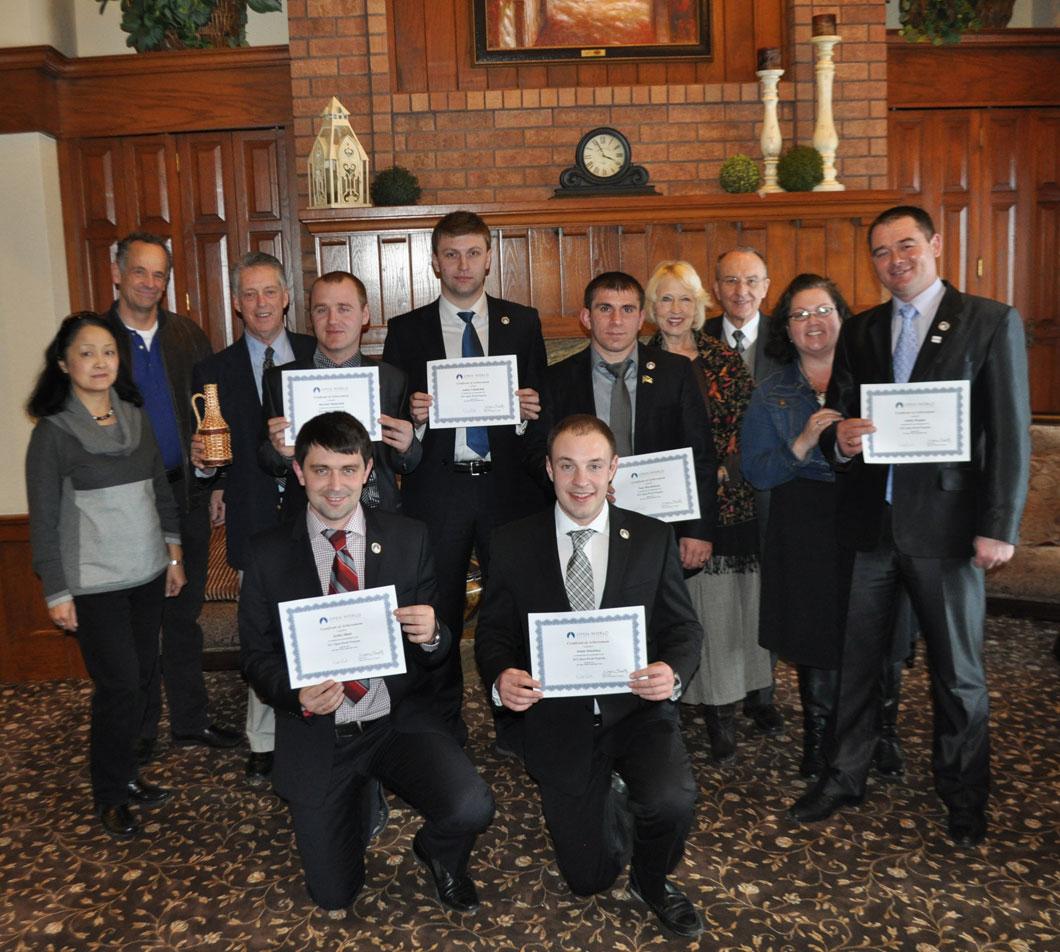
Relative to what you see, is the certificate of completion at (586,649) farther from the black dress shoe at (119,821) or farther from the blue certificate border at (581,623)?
the black dress shoe at (119,821)

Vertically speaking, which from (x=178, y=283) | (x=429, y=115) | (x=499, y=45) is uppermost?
(x=499, y=45)

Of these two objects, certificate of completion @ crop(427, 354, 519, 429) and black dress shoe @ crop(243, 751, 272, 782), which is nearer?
certificate of completion @ crop(427, 354, 519, 429)

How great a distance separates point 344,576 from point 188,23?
16.8 feet

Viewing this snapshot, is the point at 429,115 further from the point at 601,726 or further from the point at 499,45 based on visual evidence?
the point at 601,726

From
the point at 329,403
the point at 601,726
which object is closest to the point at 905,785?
the point at 601,726

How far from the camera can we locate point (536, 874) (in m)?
2.92

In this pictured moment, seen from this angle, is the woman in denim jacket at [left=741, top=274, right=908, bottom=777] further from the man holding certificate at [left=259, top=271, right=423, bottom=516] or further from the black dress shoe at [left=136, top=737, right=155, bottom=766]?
the black dress shoe at [left=136, top=737, right=155, bottom=766]

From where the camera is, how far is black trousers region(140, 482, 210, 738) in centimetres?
377

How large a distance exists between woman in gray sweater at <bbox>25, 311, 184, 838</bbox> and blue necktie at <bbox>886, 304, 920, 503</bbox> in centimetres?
233

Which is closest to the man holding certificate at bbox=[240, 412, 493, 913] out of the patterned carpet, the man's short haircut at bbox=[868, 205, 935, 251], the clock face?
the patterned carpet

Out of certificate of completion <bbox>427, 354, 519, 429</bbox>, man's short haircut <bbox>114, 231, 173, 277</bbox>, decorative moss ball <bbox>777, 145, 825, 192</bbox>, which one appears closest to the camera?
certificate of completion <bbox>427, 354, 519, 429</bbox>

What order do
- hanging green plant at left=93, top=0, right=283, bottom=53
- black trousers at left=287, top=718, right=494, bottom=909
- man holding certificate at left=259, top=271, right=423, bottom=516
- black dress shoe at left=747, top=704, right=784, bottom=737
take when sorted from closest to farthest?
black trousers at left=287, top=718, right=494, bottom=909 → man holding certificate at left=259, top=271, right=423, bottom=516 → black dress shoe at left=747, top=704, right=784, bottom=737 → hanging green plant at left=93, top=0, right=283, bottom=53

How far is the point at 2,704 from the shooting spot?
4.47 m

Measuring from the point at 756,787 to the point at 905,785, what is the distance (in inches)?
19.3
